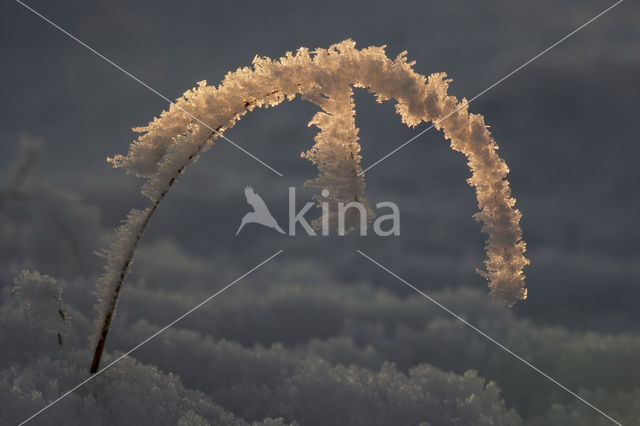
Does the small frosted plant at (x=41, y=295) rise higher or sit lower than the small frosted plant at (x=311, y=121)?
lower

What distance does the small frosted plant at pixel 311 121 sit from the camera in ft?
7.16

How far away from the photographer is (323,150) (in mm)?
2197

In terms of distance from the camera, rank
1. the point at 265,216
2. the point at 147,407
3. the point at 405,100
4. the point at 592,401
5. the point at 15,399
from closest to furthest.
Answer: the point at 15,399 < the point at 147,407 < the point at 405,100 < the point at 592,401 < the point at 265,216

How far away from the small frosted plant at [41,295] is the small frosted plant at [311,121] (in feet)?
0.69

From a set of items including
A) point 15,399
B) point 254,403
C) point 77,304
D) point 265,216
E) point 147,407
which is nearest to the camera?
point 15,399

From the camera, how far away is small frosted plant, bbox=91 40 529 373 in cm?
218

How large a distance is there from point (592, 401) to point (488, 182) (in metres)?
1.57

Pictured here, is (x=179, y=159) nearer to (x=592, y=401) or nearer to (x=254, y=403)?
(x=254, y=403)

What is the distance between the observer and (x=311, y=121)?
7.43 feet

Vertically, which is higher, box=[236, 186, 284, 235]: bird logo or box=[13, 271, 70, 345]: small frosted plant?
box=[236, 186, 284, 235]: bird logo

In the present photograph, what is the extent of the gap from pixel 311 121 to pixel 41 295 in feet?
4.71

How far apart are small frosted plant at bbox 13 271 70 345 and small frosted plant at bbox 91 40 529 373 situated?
21 cm

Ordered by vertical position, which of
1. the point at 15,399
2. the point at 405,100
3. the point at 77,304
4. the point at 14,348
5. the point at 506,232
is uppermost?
the point at 405,100

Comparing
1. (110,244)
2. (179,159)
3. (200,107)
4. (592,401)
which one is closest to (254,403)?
(110,244)
